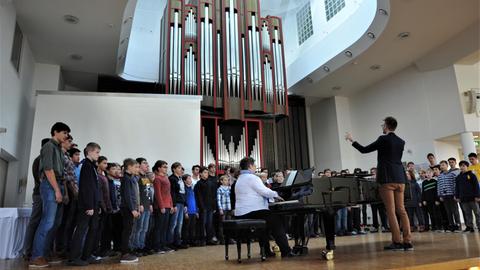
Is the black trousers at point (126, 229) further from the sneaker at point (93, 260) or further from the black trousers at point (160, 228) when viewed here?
the black trousers at point (160, 228)

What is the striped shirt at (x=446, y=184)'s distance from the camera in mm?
7066

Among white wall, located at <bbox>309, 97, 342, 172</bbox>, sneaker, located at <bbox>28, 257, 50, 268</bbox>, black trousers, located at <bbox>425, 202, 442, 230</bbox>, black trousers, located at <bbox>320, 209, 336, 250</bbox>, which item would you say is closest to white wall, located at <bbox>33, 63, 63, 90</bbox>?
sneaker, located at <bbox>28, 257, 50, 268</bbox>

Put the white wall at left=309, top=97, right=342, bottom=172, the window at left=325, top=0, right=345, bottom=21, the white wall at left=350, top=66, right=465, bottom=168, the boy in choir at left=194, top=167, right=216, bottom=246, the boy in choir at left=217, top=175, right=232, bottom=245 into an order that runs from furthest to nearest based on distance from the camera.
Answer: the white wall at left=309, top=97, right=342, bottom=172
the window at left=325, top=0, right=345, bottom=21
the white wall at left=350, top=66, right=465, bottom=168
the boy in choir at left=217, top=175, right=232, bottom=245
the boy in choir at left=194, top=167, right=216, bottom=246

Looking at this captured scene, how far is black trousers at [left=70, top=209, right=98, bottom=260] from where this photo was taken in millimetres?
3848

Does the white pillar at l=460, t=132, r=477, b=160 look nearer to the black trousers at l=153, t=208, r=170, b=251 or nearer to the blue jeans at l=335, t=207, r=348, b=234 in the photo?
the blue jeans at l=335, t=207, r=348, b=234

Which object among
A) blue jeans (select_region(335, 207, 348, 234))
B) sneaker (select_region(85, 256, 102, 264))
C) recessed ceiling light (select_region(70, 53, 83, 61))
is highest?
recessed ceiling light (select_region(70, 53, 83, 61))

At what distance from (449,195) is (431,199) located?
531 millimetres

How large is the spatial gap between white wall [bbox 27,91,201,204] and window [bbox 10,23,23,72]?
855 mm

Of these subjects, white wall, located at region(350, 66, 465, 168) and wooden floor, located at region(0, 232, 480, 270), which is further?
white wall, located at region(350, 66, 465, 168)

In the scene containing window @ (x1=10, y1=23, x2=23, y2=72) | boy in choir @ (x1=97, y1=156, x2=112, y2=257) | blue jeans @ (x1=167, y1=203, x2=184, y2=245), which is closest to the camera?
boy in choir @ (x1=97, y1=156, x2=112, y2=257)

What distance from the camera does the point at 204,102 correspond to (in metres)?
9.45

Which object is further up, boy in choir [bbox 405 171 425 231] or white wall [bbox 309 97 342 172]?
white wall [bbox 309 97 342 172]

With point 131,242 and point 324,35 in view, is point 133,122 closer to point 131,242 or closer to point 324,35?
point 131,242

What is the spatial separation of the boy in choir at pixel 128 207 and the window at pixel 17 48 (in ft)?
14.3
